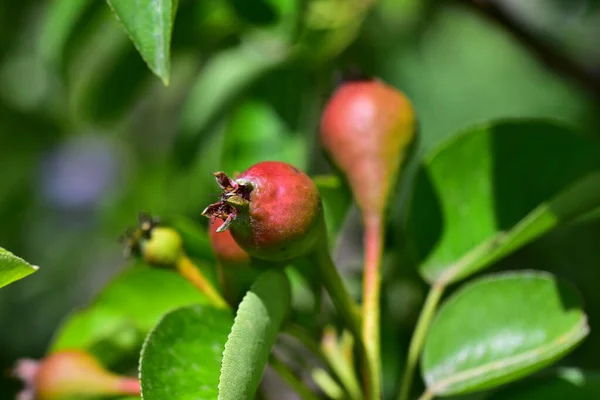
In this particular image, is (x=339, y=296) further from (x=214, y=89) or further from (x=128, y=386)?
(x=214, y=89)

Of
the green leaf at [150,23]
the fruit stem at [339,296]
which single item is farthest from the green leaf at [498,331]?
the green leaf at [150,23]

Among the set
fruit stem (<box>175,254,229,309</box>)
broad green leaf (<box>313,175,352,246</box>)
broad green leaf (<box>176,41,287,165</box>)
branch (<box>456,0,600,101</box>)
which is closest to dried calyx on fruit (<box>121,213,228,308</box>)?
fruit stem (<box>175,254,229,309</box>)

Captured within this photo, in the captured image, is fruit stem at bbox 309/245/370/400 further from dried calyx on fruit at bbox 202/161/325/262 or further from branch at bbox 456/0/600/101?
branch at bbox 456/0/600/101

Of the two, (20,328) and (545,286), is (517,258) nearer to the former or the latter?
(545,286)

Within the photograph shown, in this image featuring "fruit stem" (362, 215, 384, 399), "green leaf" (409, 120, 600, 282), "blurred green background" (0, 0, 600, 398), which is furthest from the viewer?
"blurred green background" (0, 0, 600, 398)

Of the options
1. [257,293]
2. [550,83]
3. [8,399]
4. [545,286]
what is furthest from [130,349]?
[550,83]
